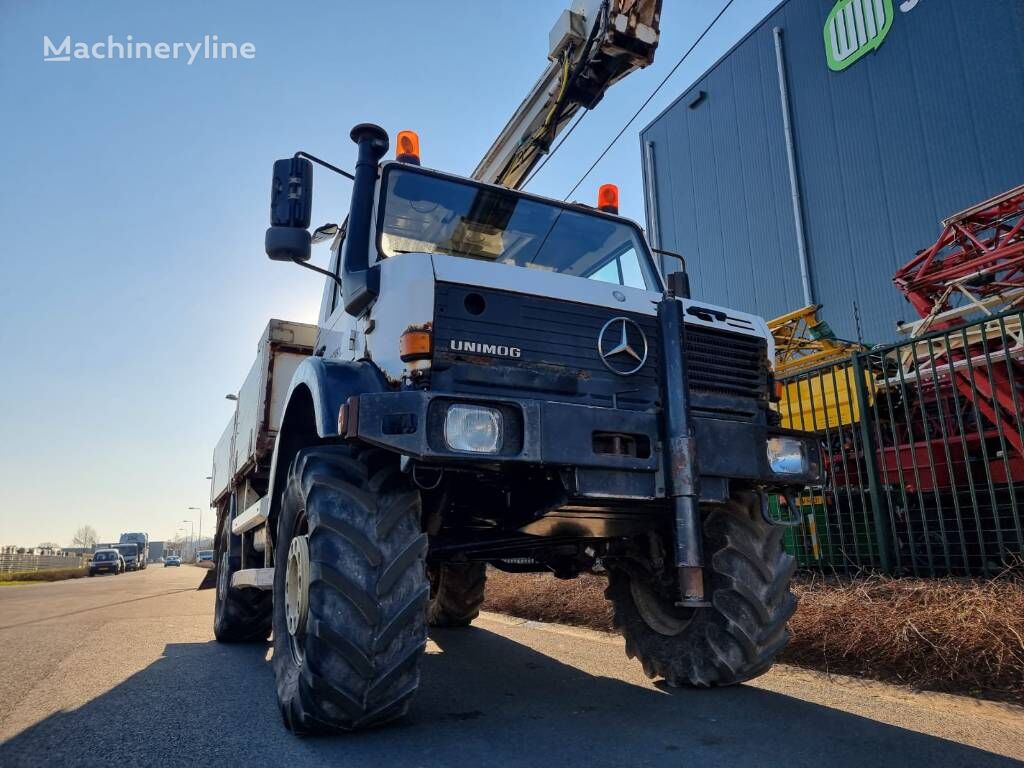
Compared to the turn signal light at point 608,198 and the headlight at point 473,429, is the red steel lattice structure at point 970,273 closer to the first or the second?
the turn signal light at point 608,198

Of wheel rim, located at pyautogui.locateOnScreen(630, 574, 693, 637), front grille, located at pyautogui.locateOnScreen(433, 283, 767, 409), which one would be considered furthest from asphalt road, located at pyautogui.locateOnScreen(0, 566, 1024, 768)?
front grille, located at pyautogui.locateOnScreen(433, 283, 767, 409)

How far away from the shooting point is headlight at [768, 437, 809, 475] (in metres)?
3.69

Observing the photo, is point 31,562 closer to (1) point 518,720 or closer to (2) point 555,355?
(1) point 518,720

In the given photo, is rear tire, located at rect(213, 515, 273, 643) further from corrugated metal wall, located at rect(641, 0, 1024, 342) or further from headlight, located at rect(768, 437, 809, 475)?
corrugated metal wall, located at rect(641, 0, 1024, 342)

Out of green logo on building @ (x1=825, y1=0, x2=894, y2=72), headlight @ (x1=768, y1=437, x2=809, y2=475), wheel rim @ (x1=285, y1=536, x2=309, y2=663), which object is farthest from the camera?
green logo on building @ (x1=825, y1=0, x2=894, y2=72)

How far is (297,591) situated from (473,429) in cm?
132

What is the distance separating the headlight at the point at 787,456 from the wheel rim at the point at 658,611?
1010mm

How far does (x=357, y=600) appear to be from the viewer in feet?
9.58

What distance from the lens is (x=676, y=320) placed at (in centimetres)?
367

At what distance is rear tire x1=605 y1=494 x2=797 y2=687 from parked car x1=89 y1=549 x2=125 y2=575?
46.2 metres

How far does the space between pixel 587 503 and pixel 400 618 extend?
103 cm

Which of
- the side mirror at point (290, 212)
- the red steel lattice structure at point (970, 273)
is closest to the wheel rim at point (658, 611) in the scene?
the side mirror at point (290, 212)

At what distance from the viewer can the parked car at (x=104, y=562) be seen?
4169 cm

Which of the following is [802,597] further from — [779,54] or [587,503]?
[779,54]
